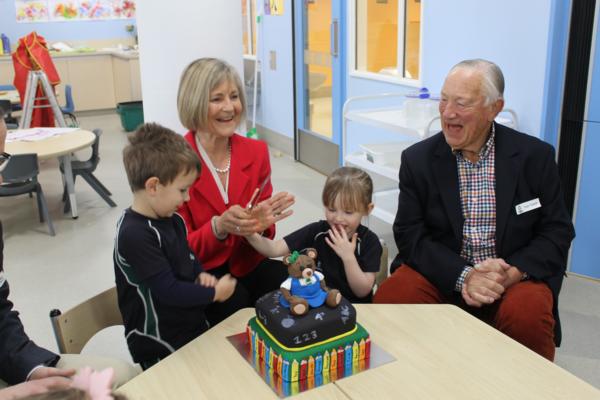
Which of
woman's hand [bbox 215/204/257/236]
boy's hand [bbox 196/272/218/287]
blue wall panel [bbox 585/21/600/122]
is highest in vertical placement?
blue wall panel [bbox 585/21/600/122]

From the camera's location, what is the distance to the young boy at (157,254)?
170 centimetres

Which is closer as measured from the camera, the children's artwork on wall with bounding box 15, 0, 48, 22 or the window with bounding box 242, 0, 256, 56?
the window with bounding box 242, 0, 256, 56

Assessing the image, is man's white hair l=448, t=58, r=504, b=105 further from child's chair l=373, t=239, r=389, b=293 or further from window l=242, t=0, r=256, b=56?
window l=242, t=0, r=256, b=56

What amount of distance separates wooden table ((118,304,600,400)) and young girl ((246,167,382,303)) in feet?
1.35

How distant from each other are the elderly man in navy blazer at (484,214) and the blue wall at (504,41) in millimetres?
1208

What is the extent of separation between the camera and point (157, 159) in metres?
1.72

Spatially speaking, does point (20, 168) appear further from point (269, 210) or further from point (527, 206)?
point (527, 206)

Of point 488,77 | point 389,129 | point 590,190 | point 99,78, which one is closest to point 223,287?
point 488,77

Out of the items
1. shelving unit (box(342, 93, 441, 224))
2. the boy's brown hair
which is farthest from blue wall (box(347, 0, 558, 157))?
the boy's brown hair

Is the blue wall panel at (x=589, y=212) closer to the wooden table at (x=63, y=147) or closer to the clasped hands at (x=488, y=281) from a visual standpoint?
the clasped hands at (x=488, y=281)

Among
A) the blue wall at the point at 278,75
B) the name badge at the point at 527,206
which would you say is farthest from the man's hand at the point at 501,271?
the blue wall at the point at 278,75

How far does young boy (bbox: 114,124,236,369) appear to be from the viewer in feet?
5.57

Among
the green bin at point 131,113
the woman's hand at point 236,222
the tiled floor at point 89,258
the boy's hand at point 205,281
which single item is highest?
the woman's hand at point 236,222

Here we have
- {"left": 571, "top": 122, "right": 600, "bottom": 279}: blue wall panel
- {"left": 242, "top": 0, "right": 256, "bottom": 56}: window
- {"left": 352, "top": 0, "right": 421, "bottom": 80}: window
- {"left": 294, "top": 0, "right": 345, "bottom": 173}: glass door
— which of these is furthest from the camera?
{"left": 242, "top": 0, "right": 256, "bottom": 56}: window
